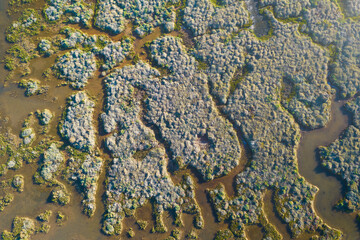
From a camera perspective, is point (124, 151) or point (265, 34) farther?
point (265, 34)

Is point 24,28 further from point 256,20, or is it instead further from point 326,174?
point 326,174

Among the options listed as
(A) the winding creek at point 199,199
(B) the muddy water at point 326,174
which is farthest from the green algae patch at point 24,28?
(B) the muddy water at point 326,174

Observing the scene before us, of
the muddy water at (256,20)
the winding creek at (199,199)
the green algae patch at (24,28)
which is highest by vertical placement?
the muddy water at (256,20)

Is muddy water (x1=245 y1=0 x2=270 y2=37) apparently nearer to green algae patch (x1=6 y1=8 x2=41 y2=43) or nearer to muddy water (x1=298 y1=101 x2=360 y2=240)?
muddy water (x1=298 y1=101 x2=360 y2=240)

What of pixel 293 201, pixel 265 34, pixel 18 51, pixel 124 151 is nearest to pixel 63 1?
pixel 18 51

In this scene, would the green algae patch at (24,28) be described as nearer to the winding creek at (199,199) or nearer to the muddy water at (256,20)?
the winding creek at (199,199)

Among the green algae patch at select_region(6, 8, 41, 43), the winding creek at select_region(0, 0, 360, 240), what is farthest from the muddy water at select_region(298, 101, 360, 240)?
the green algae patch at select_region(6, 8, 41, 43)

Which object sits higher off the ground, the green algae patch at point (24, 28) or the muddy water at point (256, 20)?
the muddy water at point (256, 20)

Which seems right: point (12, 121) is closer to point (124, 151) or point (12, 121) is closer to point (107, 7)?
point (124, 151)

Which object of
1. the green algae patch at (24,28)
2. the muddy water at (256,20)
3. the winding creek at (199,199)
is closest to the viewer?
the winding creek at (199,199)
